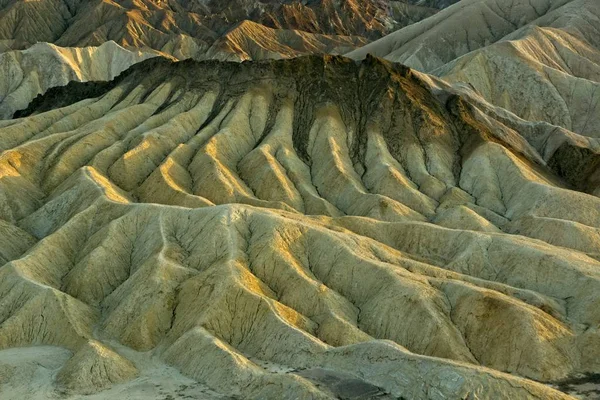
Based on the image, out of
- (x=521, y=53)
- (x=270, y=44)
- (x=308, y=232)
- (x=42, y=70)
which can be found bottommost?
(x=270, y=44)

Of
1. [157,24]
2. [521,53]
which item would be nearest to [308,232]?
[521,53]

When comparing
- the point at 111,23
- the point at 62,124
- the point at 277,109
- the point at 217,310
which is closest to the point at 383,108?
the point at 277,109

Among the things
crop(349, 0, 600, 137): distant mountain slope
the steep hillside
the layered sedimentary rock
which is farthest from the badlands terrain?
the steep hillside

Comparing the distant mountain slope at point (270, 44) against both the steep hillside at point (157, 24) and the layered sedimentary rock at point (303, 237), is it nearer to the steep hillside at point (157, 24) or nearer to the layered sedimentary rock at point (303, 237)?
the steep hillside at point (157, 24)

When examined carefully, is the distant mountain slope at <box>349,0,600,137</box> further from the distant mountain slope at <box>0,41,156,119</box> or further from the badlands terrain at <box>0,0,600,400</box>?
the distant mountain slope at <box>0,41,156,119</box>

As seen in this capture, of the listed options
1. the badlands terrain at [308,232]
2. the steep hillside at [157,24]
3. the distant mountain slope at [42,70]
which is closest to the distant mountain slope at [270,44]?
the steep hillside at [157,24]

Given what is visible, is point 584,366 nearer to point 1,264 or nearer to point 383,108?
point 1,264

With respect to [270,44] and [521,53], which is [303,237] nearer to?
[521,53]
